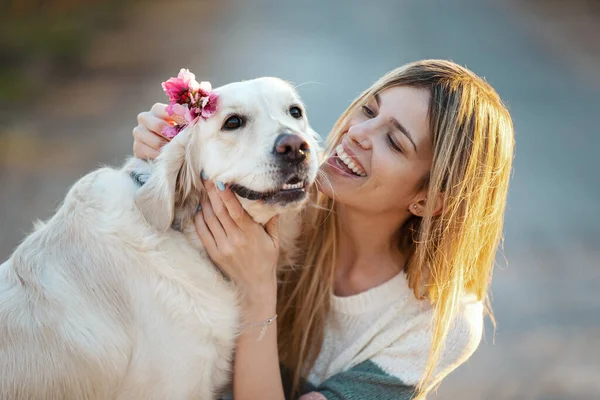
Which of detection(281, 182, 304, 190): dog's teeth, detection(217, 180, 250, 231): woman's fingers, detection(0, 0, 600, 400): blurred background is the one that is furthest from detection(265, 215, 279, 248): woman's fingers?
detection(0, 0, 600, 400): blurred background

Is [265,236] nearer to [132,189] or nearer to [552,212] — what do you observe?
[132,189]

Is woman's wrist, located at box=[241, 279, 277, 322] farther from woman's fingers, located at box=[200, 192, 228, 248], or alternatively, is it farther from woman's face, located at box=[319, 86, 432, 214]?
woman's face, located at box=[319, 86, 432, 214]

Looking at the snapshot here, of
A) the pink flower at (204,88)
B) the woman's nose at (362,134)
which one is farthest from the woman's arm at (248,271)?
the woman's nose at (362,134)

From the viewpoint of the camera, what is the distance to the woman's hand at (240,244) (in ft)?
7.17

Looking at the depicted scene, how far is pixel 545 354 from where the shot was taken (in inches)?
165

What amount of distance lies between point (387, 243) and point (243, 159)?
895mm

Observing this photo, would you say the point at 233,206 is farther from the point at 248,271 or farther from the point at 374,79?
the point at 374,79

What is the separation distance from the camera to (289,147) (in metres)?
2.04

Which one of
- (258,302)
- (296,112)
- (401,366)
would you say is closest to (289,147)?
(296,112)

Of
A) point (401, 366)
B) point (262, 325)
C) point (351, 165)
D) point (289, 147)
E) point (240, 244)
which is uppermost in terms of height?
point (289, 147)

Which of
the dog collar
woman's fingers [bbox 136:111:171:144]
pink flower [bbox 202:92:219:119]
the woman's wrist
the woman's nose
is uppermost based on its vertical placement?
pink flower [bbox 202:92:219:119]

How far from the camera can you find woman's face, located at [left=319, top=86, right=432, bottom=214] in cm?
236

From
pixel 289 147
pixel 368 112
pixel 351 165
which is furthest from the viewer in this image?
pixel 368 112

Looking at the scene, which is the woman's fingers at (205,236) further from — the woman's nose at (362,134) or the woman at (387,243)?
the woman's nose at (362,134)
